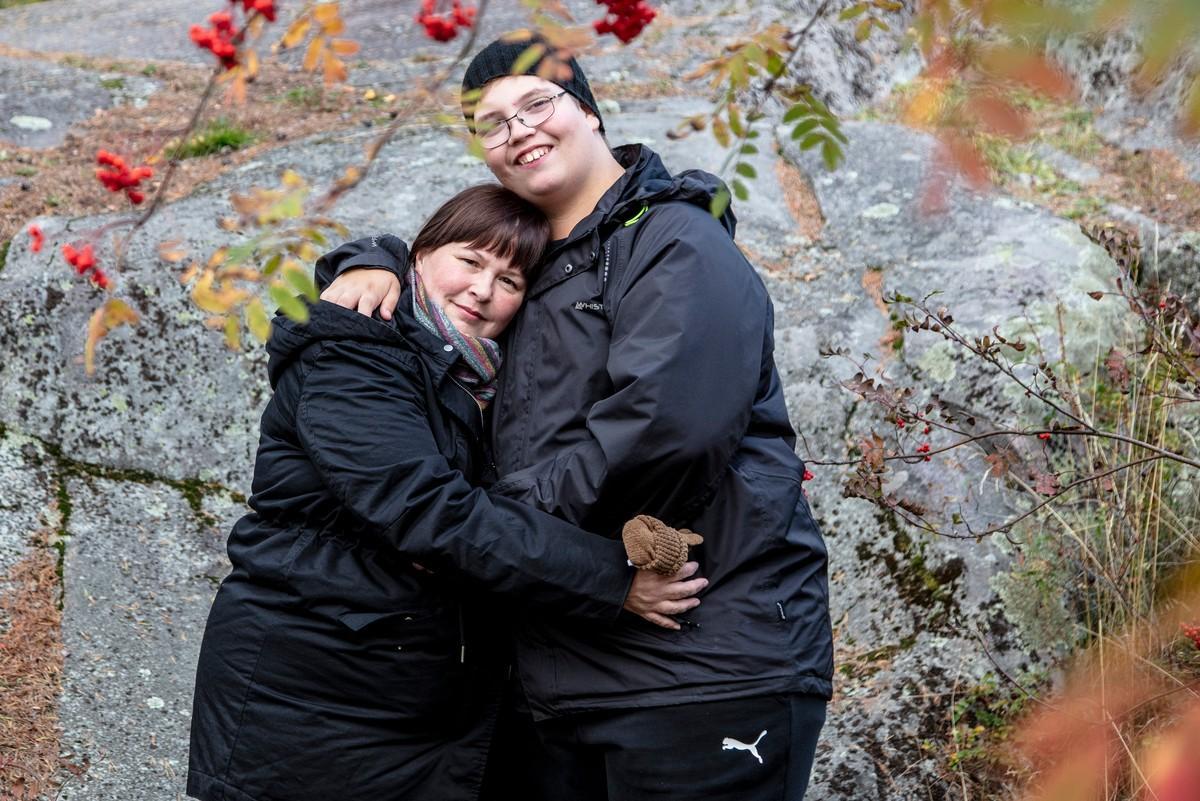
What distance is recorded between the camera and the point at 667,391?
2.21 metres

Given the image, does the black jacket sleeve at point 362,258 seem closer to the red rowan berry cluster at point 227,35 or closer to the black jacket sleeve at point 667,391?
the black jacket sleeve at point 667,391

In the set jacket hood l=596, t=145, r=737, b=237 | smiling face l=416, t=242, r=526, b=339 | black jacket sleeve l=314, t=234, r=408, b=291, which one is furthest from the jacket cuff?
jacket hood l=596, t=145, r=737, b=237

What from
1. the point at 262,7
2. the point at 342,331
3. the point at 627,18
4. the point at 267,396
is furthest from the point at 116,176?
the point at 267,396

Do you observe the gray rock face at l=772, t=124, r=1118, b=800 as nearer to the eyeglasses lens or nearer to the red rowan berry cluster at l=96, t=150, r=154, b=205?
the eyeglasses lens

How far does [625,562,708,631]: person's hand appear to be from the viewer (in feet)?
7.67

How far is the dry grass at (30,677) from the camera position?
3236mm

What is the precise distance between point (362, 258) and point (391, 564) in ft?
2.42

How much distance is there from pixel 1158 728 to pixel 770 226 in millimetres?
3012

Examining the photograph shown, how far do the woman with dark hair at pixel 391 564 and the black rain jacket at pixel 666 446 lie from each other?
0.28ft

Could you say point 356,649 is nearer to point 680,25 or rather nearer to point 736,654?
point 736,654

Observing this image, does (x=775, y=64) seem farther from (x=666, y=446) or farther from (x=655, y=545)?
(x=655, y=545)

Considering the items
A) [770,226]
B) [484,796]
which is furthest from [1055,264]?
[484,796]

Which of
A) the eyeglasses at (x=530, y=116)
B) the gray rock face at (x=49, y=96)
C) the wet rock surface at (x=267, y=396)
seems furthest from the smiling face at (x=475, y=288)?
the gray rock face at (x=49, y=96)

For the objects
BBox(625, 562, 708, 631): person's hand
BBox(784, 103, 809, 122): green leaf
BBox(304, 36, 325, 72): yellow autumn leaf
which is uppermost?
BBox(304, 36, 325, 72): yellow autumn leaf
